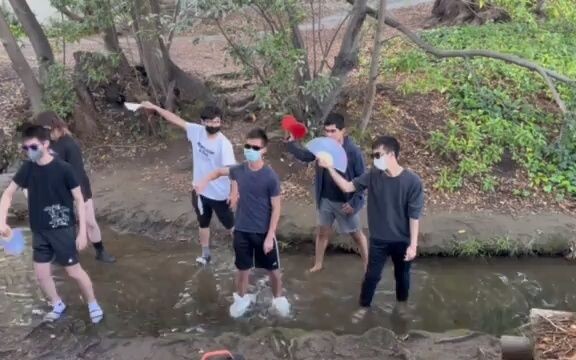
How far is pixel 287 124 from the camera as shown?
6.08 metres

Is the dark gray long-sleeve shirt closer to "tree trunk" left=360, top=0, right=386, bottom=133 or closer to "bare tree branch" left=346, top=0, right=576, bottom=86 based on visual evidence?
"tree trunk" left=360, top=0, right=386, bottom=133

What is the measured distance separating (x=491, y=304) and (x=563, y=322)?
2.64 m

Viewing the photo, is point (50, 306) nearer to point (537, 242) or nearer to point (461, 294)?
point (461, 294)

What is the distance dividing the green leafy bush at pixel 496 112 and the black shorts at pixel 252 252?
3706 mm

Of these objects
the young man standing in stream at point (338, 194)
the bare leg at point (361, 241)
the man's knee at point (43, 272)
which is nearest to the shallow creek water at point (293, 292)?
the bare leg at point (361, 241)

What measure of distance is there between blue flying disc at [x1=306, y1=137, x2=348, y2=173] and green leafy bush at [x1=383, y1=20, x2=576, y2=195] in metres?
2.97

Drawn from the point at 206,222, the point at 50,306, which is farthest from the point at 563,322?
the point at 50,306

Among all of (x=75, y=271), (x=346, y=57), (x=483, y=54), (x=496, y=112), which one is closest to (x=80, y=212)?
(x=75, y=271)

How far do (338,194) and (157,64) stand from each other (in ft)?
16.4

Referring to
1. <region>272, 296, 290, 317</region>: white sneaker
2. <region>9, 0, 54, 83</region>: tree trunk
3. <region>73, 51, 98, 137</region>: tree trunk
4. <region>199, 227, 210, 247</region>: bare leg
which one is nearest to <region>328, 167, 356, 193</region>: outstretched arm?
<region>272, 296, 290, 317</region>: white sneaker

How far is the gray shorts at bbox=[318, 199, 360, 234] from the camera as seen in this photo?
6.48 meters

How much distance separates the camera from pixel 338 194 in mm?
6418

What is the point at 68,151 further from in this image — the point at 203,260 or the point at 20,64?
the point at 20,64

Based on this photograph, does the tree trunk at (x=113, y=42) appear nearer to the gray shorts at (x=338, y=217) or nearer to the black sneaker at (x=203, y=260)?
the black sneaker at (x=203, y=260)
